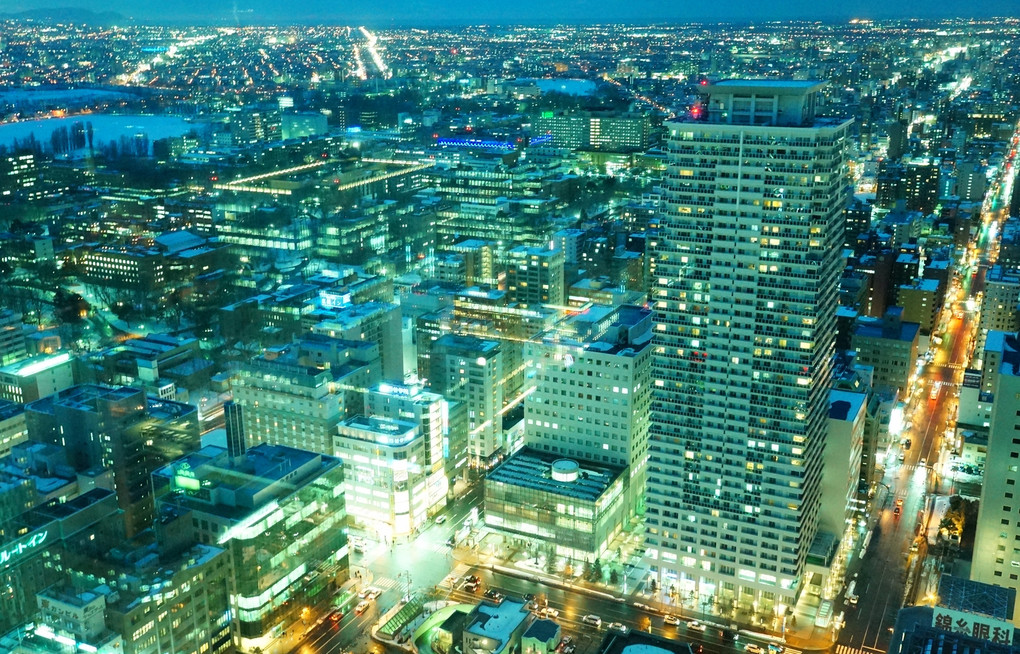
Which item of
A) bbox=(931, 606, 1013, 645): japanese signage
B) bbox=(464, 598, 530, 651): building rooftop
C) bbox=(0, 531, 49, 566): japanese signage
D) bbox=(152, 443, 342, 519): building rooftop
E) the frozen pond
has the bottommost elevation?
bbox=(464, 598, 530, 651): building rooftop

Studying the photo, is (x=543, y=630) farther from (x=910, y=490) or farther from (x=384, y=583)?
(x=910, y=490)

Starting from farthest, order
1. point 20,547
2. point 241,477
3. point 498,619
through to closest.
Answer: point 241,477, point 20,547, point 498,619

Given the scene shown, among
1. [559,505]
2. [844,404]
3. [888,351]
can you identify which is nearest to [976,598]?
[844,404]

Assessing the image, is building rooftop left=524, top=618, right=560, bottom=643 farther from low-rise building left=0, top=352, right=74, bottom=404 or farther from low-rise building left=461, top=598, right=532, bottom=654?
low-rise building left=0, top=352, right=74, bottom=404

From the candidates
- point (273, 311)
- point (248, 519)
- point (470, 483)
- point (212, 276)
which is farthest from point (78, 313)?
point (248, 519)

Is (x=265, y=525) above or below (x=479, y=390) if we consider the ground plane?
above

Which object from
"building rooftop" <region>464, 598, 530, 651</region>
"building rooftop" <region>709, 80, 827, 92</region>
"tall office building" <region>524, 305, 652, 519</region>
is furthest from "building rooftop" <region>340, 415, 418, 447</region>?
"building rooftop" <region>709, 80, 827, 92</region>
